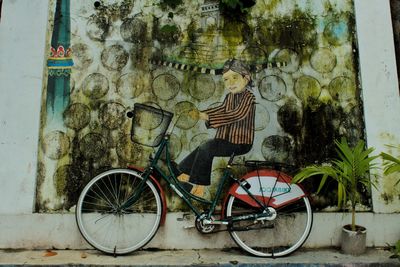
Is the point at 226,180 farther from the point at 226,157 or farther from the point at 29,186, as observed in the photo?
the point at 29,186

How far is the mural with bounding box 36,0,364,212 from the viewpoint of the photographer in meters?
5.34

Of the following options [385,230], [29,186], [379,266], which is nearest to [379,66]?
[385,230]

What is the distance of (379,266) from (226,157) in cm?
242

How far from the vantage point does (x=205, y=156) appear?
17.6 feet

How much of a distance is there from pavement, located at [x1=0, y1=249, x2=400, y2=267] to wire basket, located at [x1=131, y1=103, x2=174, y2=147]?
1.55 m

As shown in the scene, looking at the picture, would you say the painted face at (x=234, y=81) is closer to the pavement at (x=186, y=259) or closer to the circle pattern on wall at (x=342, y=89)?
the circle pattern on wall at (x=342, y=89)

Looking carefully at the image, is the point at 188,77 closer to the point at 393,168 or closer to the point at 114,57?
the point at 114,57

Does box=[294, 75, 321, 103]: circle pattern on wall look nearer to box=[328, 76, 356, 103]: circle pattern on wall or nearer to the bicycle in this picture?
box=[328, 76, 356, 103]: circle pattern on wall

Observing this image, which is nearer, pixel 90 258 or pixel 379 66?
pixel 90 258

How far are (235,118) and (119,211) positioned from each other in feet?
6.87

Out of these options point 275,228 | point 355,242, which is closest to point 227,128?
point 275,228

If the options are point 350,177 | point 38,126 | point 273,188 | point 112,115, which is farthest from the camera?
point 112,115

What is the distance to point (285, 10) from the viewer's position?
18.8ft

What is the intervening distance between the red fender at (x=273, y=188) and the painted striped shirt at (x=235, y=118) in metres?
0.54
